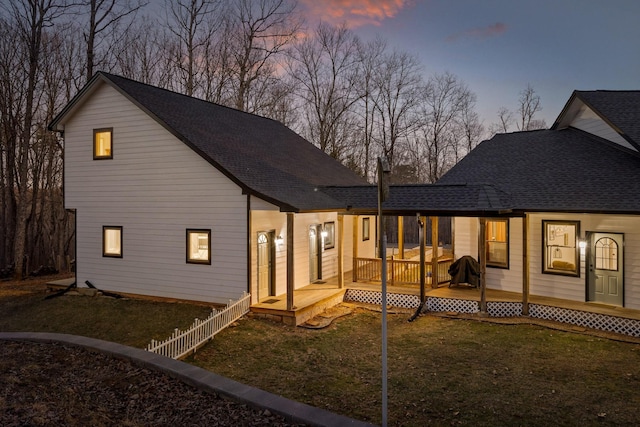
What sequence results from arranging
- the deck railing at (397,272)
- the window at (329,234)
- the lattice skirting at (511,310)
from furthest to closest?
the window at (329,234)
the deck railing at (397,272)
the lattice skirting at (511,310)

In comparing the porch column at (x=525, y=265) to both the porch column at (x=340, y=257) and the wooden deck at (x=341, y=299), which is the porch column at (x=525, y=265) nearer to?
the wooden deck at (x=341, y=299)

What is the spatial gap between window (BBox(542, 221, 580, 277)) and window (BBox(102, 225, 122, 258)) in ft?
45.0

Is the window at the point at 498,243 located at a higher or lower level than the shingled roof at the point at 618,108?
lower

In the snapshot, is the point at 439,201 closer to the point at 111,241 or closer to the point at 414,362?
the point at 414,362

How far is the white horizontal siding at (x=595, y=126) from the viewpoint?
531 inches

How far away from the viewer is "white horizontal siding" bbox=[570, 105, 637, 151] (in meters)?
13.5

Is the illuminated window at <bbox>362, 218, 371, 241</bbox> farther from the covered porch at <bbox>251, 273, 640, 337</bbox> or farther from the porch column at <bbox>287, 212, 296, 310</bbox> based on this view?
the porch column at <bbox>287, 212, 296, 310</bbox>

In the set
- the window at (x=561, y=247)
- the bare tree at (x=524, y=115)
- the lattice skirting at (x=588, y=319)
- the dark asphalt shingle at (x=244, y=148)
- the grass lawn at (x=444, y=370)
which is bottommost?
the grass lawn at (x=444, y=370)

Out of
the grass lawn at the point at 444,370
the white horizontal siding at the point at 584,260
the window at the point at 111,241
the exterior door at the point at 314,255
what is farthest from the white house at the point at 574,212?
the window at the point at 111,241

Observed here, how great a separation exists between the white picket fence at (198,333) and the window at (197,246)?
1877 mm

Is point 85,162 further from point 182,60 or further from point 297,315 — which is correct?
point 182,60

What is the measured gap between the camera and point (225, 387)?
4742mm

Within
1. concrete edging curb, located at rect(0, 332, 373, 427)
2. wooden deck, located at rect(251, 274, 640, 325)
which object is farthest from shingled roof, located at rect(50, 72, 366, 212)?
concrete edging curb, located at rect(0, 332, 373, 427)

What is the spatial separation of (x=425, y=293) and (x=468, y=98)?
91.8 feet
